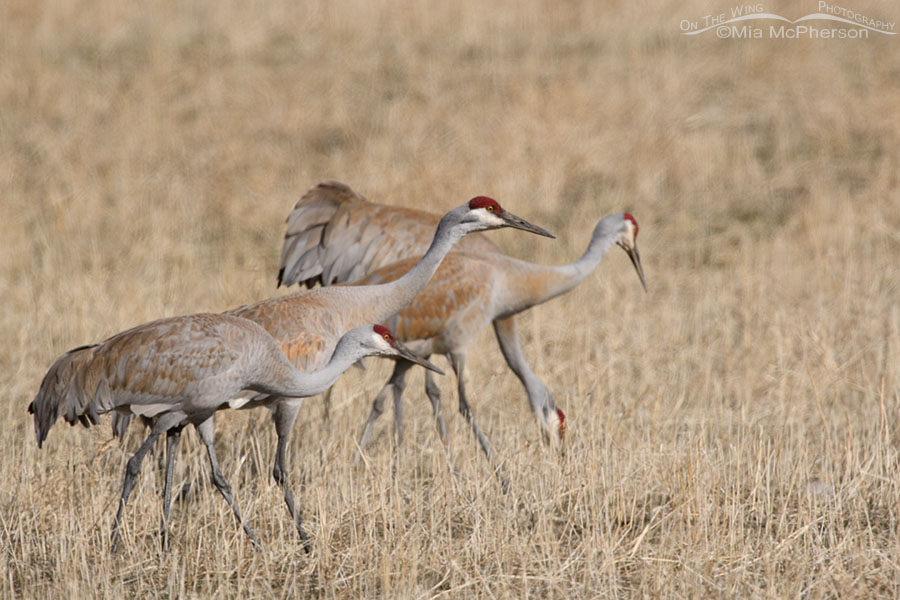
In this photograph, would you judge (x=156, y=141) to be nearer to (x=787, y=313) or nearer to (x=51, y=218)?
(x=51, y=218)

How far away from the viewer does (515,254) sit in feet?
29.4

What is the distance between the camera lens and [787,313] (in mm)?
6887

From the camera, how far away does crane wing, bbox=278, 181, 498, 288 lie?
6.70 meters

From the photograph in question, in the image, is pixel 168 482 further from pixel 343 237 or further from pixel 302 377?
pixel 343 237

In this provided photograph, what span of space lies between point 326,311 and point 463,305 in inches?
43.2

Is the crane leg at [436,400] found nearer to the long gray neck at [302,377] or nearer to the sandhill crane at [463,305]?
the sandhill crane at [463,305]

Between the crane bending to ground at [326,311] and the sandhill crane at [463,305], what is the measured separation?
0.66 m

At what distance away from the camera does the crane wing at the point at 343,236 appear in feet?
22.0

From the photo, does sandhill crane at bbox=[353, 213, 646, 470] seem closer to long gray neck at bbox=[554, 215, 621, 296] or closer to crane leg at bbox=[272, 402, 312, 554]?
long gray neck at bbox=[554, 215, 621, 296]

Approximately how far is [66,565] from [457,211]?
2168 mm

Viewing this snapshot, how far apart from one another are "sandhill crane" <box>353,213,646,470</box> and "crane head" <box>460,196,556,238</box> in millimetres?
657

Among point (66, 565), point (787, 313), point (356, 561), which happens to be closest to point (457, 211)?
point (356, 561)

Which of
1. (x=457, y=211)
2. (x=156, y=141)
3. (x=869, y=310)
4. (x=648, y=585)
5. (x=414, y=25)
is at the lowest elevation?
(x=648, y=585)

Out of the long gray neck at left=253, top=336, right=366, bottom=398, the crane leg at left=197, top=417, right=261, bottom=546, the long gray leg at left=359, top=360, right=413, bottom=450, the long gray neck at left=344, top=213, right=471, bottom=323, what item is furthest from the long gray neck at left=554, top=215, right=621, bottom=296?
the crane leg at left=197, top=417, right=261, bottom=546
